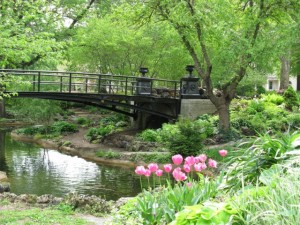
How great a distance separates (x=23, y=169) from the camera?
17.7 metres

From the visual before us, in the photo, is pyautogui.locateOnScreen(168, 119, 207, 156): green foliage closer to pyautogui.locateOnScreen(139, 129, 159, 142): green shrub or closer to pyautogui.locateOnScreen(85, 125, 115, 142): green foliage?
pyautogui.locateOnScreen(139, 129, 159, 142): green shrub

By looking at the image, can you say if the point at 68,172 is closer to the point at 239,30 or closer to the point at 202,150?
the point at 202,150

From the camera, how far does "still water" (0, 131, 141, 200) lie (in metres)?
14.0

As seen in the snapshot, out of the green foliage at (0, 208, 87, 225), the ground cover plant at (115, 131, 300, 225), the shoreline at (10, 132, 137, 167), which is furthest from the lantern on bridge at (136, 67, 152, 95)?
the ground cover plant at (115, 131, 300, 225)

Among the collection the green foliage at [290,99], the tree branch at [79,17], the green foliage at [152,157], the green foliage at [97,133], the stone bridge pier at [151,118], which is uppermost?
the tree branch at [79,17]

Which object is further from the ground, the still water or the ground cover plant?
the ground cover plant

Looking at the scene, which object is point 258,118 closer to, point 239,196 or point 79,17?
point 79,17

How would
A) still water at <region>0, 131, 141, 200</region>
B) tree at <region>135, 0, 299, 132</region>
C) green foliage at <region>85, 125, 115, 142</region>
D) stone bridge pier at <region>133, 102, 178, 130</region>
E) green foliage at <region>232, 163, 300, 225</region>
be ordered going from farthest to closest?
stone bridge pier at <region>133, 102, 178, 130</region> < green foliage at <region>85, 125, 115, 142</region> < tree at <region>135, 0, 299, 132</region> < still water at <region>0, 131, 141, 200</region> < green foliage at <region>232, 163, 300, 225</region>

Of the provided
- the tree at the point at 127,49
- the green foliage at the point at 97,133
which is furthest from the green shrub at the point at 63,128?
the tree at the point at 127,49

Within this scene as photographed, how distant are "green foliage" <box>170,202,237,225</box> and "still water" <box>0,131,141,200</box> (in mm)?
9699

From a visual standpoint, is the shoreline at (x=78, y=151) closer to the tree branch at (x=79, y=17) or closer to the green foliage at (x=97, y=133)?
the green foliage at (x=97, y=133)

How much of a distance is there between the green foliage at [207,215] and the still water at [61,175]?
9699 millimetres

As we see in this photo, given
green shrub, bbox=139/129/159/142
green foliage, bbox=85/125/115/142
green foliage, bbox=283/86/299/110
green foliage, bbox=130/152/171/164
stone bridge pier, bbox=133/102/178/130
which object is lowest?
green foliage, bbox=130/152/171/164

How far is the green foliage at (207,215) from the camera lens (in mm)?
3480
